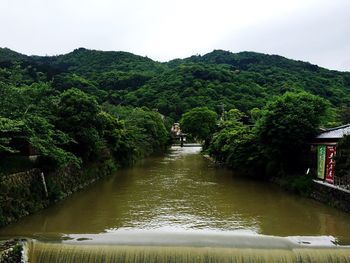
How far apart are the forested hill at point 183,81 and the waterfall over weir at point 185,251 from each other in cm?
6452

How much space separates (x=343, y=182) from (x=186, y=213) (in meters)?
8.23

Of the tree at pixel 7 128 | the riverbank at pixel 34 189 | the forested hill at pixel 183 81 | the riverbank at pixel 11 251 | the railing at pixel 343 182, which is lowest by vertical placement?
the riverbank at pixel 11 251

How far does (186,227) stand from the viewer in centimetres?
1648

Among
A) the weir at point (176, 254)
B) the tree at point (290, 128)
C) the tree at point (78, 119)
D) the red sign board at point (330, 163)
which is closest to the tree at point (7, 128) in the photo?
the weir at point (176, 254)

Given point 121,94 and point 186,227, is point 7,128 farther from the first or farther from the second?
point 121,94

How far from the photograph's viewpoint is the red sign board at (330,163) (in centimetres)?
2098

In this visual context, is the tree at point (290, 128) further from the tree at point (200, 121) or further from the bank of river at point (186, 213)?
the tree at point (200, 121)

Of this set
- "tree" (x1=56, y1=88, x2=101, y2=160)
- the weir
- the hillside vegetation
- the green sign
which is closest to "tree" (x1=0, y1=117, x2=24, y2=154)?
the hillside vegetation

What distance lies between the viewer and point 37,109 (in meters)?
23.0

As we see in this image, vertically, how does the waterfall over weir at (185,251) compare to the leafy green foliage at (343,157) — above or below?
below

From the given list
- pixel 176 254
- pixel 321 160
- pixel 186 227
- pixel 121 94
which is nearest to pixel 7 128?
pixel 186 227

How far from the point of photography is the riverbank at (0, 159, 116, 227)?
16875 millimetres

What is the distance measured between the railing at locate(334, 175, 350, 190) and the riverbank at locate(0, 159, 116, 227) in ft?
50.8

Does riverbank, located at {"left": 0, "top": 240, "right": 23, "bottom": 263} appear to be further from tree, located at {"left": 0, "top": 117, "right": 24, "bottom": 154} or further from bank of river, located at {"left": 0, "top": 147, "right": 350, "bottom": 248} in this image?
tree, located at {"left": 0, "top": 117, "right": 24, "bottom": 154}
